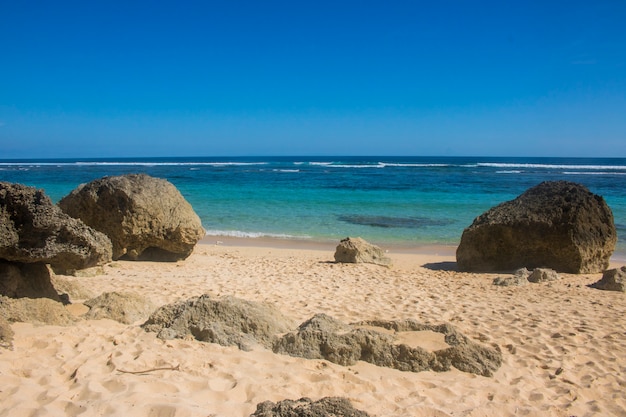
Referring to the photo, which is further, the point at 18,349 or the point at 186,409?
the point at 18,349

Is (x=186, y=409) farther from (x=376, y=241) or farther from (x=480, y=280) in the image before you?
(x=376, y=241)

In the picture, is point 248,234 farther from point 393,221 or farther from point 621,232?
point 621,232

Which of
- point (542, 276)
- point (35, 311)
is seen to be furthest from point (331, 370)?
point (542, 276)

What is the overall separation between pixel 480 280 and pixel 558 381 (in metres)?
5.09

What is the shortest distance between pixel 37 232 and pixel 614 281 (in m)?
8.69

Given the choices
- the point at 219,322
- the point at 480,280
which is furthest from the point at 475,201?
the point at 219,322

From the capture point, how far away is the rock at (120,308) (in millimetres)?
4844

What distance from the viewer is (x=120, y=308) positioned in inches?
196

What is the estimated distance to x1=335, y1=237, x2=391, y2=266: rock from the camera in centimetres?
1009

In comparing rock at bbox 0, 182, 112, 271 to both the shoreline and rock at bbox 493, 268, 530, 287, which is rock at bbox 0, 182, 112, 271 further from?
the shoreline

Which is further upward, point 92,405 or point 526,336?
point 92,405

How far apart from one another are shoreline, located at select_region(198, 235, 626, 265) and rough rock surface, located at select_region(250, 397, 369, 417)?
9272 mm

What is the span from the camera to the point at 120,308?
4.99m

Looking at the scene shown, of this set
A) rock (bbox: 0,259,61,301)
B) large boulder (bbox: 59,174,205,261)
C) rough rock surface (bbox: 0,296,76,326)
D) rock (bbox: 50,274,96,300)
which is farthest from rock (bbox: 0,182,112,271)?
large boulder (bbox: 59,174,205,261)
